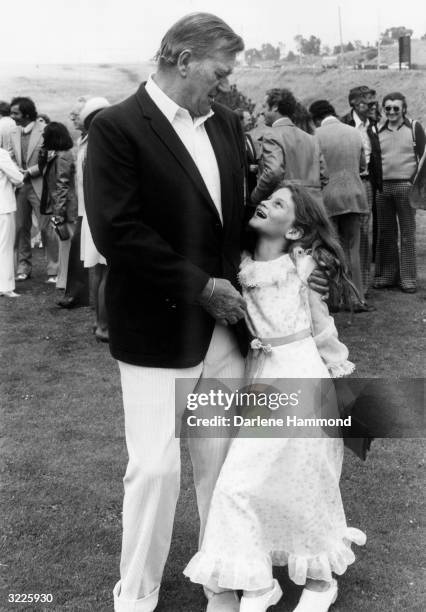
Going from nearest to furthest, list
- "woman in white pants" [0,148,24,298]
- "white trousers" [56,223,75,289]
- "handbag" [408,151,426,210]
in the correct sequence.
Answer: "handbag" [408,151,426,210]
"white trousers" [56,223,75,289]
"woman in white pants" [0,148,24,298]

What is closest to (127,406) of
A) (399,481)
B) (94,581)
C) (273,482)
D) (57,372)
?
(273,482)

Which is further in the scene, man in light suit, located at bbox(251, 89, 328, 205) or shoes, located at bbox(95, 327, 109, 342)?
shoes, located at bbox(95, 327, 109, 342)

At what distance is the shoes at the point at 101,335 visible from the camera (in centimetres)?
632

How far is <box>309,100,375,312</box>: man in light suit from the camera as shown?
683 cm

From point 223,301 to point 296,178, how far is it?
3529 mm

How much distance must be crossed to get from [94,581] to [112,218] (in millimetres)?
1333

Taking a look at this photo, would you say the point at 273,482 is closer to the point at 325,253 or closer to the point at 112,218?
the point at 325,253

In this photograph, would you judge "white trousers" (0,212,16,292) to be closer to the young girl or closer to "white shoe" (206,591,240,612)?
the young girl

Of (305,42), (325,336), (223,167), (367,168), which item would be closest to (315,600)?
(325,336)

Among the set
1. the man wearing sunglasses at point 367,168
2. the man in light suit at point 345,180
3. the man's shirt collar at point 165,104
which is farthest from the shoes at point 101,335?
the man's shirt collar at point 165,104

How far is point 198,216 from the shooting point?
2545 mm

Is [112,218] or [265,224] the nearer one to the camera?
[112,218]

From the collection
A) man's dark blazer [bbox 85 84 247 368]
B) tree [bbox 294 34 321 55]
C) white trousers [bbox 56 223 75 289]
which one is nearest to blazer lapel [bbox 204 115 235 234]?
man's dark blazer [bbox 85 84 247 368]

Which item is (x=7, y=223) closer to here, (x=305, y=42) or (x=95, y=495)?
(x=305, y=42)
